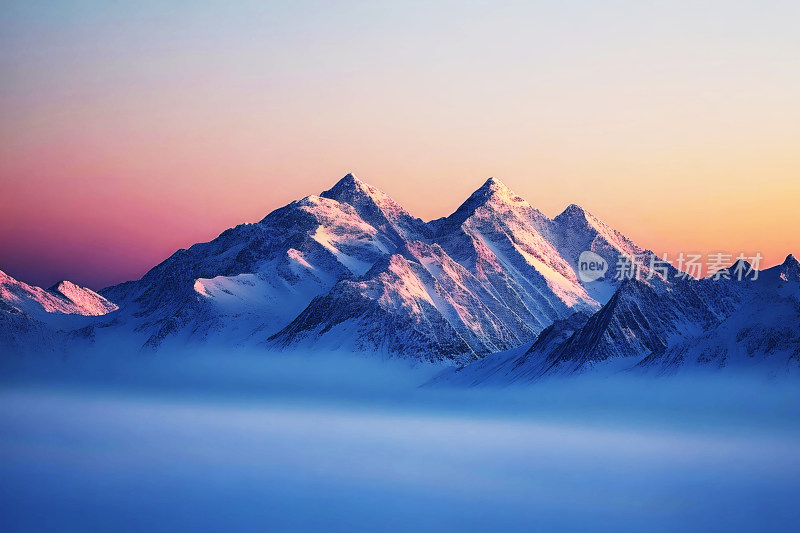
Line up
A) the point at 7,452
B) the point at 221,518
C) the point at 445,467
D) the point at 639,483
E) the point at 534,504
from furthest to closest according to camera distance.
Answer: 1. the point at 7,452
2. the point at 445,467
3. the point at 639,483
4. the point at 534,504
5. the point at 221,518

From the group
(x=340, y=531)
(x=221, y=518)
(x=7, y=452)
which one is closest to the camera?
(x=340, y=531)

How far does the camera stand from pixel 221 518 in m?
130

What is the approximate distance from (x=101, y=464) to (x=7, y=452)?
869 inches

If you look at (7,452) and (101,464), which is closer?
(101,464)

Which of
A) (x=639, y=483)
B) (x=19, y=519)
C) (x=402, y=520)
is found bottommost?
(x=639, y=483)

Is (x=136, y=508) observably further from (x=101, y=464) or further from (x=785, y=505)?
(x=785, y=505)

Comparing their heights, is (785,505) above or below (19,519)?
Answer: below

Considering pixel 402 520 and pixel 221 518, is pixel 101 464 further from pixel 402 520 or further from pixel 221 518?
pixel 402 520

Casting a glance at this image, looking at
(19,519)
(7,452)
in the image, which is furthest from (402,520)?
(7,452)

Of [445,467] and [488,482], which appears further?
[445,467]

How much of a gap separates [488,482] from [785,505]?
41975 millimetres

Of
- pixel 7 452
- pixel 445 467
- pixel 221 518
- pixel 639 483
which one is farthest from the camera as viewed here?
pixel 7 452

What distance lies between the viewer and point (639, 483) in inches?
5886

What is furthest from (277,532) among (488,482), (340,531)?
(488,482)
